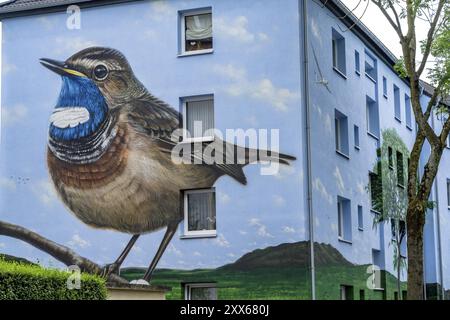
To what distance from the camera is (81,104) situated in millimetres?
23406

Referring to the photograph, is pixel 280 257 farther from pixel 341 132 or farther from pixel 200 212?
pixel 341 132

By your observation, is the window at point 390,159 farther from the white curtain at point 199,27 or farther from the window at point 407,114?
the white curtain at point 199,27

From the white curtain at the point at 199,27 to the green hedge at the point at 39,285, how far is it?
10.3 metres

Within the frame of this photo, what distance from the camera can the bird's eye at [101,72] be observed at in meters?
23.3

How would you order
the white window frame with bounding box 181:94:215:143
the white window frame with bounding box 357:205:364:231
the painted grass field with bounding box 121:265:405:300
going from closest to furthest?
the painted grass field with bounding box 121:265:405:300 → the white window frame with bounding box 181:94:215:143 → the white window frame with bounding box 357:205:364:231

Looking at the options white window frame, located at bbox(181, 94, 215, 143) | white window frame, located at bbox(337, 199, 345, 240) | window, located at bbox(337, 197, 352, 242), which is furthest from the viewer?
window, located at bbox(337, 197, 352, 242)

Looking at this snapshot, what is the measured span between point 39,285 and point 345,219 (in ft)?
43.9

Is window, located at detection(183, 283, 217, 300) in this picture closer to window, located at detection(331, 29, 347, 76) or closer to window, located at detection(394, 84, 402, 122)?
window, located at detection(331, 29, 347, 76)

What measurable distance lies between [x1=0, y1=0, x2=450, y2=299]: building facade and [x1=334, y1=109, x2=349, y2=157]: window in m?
0.06

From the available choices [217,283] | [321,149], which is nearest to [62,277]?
[217,283]

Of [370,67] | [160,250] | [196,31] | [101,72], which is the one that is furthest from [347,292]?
[101,72]

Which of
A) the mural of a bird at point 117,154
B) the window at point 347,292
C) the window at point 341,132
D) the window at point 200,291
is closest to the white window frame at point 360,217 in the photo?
the window at point 341,132

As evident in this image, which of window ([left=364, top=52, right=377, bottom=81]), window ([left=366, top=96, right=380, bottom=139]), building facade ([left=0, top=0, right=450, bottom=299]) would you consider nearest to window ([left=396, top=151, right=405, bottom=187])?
window ([left=366, top=96, right=380, bottom=139])

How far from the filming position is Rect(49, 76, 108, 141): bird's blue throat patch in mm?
23109
